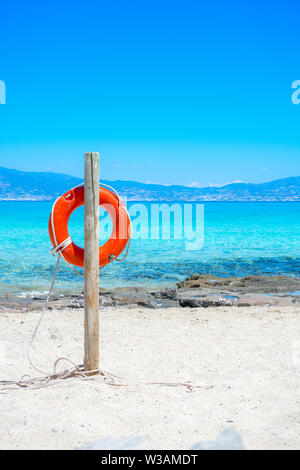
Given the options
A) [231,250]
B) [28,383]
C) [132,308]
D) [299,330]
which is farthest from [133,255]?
[28,383]

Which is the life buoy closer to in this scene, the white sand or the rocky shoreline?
the white sand

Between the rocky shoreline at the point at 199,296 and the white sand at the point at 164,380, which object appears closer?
the white sand at the point at 164,380

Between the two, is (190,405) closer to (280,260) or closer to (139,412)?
(139,412)

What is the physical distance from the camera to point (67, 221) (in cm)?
381

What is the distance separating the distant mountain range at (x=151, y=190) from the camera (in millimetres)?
82938

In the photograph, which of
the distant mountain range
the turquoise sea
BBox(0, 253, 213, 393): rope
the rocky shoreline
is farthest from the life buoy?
the distant mountain range

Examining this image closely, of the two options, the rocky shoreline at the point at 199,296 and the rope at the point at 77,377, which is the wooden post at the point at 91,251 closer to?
the rope at the point at 77,377

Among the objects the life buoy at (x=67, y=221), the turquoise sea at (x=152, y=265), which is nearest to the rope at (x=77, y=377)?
the life buoy at (x=67, y=221)

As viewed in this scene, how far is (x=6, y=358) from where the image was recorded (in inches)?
162

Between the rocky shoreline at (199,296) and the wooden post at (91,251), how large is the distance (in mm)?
3492

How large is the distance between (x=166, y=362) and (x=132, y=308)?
2.81 metres

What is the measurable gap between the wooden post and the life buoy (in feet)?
0.93

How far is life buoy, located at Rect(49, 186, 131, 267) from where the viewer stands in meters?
3.64

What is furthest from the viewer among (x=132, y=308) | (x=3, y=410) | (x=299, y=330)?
(x=132, y=308)
